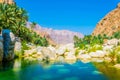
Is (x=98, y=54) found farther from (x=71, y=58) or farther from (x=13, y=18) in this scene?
(x=13, y=18)

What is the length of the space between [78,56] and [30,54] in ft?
31.8

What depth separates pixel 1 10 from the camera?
69.4 meters

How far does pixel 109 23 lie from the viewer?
17525cm

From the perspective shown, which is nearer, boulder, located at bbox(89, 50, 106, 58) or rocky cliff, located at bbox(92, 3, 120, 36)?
boulder, located at bbox(89, 50, 106, 58)

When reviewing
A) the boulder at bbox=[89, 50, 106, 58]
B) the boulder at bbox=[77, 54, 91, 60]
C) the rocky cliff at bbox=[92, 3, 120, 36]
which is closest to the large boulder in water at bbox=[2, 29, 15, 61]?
the boulder at bbox=[77, 54, 91, 60]

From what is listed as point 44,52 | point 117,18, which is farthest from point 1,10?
point 117,18

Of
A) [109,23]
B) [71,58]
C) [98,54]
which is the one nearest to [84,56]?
[98,54]

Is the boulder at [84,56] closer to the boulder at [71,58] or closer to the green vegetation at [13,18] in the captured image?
the boulder at [71,58]

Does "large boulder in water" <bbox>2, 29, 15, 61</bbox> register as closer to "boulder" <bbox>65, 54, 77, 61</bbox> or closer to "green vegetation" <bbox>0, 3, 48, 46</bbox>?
"boulder" <bbox>65, 54, 77, 61</bbox>

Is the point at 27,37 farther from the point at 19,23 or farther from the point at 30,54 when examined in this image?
the point at 30,54

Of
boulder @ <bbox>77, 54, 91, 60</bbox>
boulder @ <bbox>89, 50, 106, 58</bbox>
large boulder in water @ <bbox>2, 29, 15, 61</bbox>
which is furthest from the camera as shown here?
boulder @ <bbox>77, 54, 91, 60</bbox>

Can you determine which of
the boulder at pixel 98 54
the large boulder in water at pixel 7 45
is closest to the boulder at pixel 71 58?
the boulder at pixel 98 54

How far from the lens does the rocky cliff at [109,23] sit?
6486 inches

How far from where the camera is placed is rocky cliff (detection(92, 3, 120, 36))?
6486 inches
